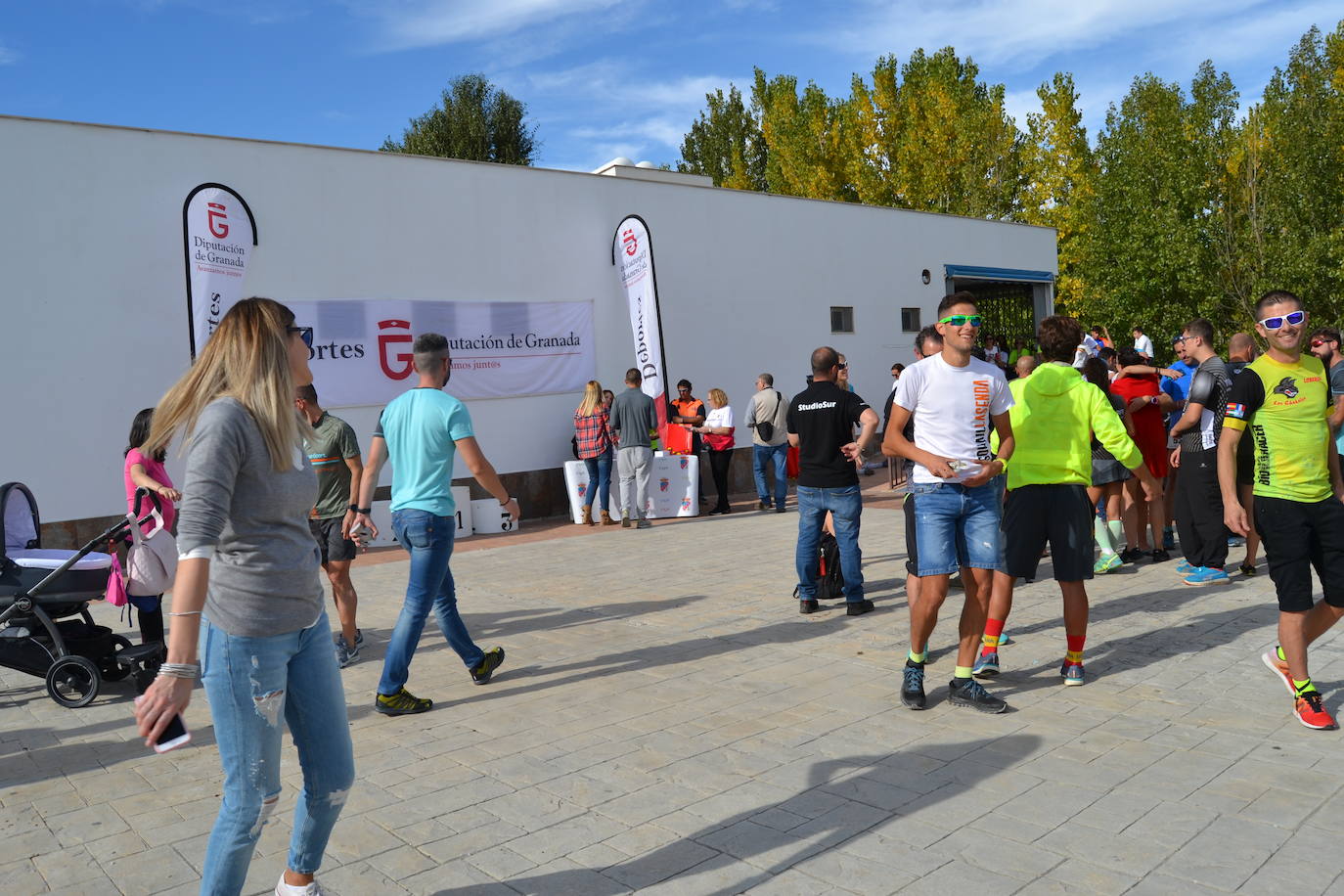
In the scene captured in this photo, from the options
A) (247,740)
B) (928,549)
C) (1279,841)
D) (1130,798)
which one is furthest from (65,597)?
(1279,841)

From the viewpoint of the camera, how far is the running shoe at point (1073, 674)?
5.36 m

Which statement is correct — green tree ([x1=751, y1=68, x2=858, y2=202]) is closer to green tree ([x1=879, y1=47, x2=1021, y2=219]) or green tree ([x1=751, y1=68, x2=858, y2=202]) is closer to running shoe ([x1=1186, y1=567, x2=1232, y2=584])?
green tree ([x1=879, y1=47, x2=1021, y2=219])

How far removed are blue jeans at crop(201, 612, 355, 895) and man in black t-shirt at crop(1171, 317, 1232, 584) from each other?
7017 millimetres

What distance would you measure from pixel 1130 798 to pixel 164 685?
3.44 m

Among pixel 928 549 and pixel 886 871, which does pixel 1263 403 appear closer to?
pixel 928 549

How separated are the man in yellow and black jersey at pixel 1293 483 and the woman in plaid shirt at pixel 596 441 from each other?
9.11 m

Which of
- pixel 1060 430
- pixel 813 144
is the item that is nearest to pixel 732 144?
pixel 813 144

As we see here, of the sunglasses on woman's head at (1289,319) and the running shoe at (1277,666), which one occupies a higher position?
the sunglasses on woman's head at (1289,319)

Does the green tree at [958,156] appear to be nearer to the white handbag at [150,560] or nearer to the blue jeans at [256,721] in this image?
the white handbag at [150,560]

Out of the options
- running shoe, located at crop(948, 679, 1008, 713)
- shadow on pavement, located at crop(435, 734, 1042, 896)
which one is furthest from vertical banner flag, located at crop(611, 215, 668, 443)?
shadow on pavement, located at crop(435, 734, 1042, 896)

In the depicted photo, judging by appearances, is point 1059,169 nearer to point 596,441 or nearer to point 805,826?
point 596,441

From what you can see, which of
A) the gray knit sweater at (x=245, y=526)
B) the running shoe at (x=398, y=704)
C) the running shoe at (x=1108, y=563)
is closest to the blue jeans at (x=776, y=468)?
the running shoe at (x=1108, y=563)

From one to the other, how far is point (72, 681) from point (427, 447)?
8.75 ft

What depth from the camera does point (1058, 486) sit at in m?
5.42
